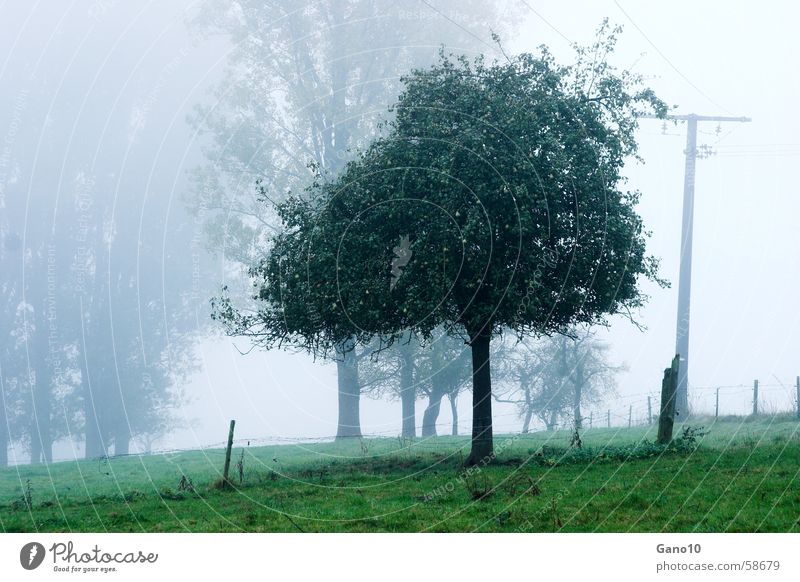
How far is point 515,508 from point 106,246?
5693cm

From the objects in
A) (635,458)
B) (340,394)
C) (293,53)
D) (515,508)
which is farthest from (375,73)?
(515,508)

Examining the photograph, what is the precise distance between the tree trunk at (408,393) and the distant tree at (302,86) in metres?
0.43

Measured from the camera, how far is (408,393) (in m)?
56.9

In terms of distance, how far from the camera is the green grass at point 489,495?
66.1 ft

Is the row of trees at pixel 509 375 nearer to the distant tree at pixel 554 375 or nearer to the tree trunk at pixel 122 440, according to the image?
the distant tree at pixel 554 375

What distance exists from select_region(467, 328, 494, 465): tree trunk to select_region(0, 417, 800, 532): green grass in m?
0.64

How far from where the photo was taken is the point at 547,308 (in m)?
29.2

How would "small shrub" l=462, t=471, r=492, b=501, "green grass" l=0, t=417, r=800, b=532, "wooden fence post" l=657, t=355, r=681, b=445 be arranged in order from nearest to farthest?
"green grass" l=0, t=417, r=800, b=532 → "small shrub" l=462, t=471, r=492, b=501 → "wooden fence post" l=657, t=355, r=681, b=445

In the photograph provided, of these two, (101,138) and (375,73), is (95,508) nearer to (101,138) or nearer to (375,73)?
(375,73)

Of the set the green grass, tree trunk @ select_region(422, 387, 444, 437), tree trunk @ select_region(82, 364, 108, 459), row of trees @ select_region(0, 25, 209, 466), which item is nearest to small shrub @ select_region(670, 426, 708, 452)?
the green grass

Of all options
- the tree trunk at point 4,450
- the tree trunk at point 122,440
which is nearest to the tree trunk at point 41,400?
the tree trunk at point 4,450
